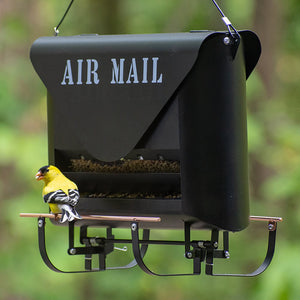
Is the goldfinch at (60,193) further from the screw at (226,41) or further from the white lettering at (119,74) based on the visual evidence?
the screw at (226,41)

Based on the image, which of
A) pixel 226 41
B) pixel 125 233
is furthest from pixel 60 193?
pixel 125 233

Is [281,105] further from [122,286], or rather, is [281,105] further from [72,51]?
[72,51]

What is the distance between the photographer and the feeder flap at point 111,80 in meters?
2.68

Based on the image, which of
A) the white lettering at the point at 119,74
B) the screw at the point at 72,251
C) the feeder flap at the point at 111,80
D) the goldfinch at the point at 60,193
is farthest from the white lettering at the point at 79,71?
the screw at the point at 72,251

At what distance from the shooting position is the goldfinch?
8.75 ft

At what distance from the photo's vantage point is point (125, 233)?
570cm

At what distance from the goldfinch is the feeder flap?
0.14 m

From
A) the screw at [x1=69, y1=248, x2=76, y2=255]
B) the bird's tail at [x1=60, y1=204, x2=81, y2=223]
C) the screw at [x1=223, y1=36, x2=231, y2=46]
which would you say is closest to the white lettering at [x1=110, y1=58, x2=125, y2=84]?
the screw at [x1=223, y1=36, x2=231, y2=46]

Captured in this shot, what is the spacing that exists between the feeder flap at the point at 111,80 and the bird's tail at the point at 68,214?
211mm

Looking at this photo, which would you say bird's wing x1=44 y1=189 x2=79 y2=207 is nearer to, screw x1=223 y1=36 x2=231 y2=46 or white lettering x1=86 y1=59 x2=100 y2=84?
white lettering x1=86 y1=59 x2=100 y2=84

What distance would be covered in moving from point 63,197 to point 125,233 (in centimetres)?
307

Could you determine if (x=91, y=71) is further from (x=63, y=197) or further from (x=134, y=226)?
(x=134, y=226)

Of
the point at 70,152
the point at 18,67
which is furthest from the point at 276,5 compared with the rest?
the point at 70,152

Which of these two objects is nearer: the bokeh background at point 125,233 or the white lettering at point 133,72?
the white lettering at point 133,72
